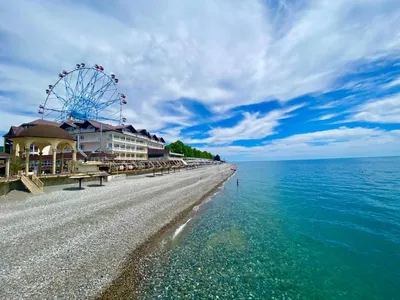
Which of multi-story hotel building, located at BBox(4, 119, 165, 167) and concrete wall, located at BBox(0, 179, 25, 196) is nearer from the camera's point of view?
concrete wall, located at BBox(0, 179, 25, 196)

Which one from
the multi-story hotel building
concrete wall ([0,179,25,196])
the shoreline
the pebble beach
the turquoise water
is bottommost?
the turquoise water

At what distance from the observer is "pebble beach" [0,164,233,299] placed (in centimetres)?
594

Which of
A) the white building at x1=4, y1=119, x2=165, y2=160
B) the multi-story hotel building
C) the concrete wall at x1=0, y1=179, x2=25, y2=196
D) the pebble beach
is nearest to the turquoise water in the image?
the pebble beach

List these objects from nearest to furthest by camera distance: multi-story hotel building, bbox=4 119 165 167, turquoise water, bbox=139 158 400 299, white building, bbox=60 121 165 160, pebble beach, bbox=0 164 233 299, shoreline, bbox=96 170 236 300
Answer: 1. shoreline, bbox=96 170 236 300
2. pebble beach, bbox=0 164 233 299
3. turquoise water, bbox=139 158 400 299
4. multi-story hotel building, bbox=4 119 165 167
5. white building, bbox=60 121 165 160

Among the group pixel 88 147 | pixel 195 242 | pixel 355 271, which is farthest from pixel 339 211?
pixel 88 147

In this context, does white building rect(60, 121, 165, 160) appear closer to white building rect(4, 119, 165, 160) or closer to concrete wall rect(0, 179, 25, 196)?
white building rect(4, 119, 165, 160)

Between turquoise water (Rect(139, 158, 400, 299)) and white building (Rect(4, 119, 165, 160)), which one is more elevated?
white building (Rect(4, 119, 165, 160))

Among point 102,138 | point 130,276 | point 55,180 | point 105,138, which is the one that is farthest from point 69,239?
point 102,138

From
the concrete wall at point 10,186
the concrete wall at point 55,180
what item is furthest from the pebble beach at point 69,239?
the concrete wall at point 55,180

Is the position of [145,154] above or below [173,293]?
above

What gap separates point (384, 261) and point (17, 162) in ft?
129

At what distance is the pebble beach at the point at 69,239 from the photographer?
5938mm

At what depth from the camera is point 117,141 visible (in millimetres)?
52844

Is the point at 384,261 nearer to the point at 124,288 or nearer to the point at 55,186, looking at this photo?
the point at 124,288
